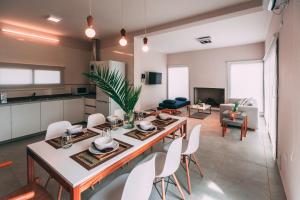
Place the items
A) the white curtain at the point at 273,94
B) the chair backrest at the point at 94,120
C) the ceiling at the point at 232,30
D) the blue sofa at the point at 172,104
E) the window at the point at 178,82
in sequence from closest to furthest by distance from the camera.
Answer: the chair backrest at the point at 94,120 < the white curtain at the point at 273,94 < the ceiling at the point at 232,30 < the blue sofa at the point at 172,104 < the window at the point at 178,82

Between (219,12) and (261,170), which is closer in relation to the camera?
(261,170)

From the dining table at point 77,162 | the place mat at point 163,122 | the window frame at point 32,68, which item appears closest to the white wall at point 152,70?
the window frame at point 32,68

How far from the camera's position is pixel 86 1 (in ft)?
9.14

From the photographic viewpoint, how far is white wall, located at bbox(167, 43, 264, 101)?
589 centimetres

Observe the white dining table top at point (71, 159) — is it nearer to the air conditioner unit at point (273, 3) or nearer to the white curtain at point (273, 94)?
the air conditioner unit at point (273, 3)

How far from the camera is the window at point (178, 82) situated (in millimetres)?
7562

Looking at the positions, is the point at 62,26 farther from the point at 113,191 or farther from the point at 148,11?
the point at 113,191

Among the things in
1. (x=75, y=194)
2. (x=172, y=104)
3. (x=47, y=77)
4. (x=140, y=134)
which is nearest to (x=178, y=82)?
(x=172, y=104)

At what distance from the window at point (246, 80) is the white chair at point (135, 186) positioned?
20.4 ft

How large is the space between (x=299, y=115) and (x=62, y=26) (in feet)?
15.9

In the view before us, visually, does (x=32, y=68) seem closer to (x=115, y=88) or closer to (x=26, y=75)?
(x=26, y=75)

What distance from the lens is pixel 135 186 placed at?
1.08 metres

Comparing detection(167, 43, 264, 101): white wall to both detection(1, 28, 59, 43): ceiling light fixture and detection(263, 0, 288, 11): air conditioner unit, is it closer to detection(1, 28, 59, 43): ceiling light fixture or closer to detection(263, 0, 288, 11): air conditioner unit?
detection(263, 0, 288, 11): air conditioner unit

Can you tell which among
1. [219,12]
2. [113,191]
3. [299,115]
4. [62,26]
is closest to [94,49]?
[62,26]
